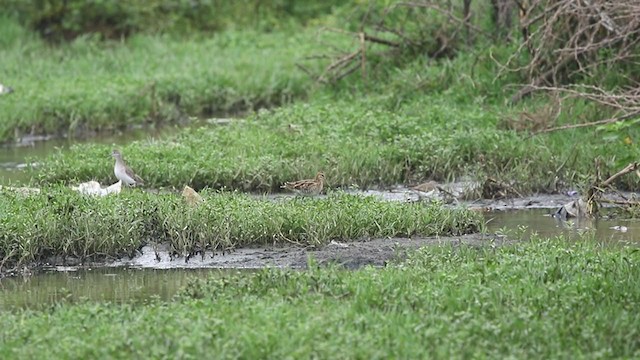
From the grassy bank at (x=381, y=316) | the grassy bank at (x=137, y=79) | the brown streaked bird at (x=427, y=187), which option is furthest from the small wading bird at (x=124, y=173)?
the grassy bank at (x=137, y=79)

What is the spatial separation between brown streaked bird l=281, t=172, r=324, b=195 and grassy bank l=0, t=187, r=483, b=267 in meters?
0.82

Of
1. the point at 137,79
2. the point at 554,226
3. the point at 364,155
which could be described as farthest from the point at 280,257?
the point at 137,79

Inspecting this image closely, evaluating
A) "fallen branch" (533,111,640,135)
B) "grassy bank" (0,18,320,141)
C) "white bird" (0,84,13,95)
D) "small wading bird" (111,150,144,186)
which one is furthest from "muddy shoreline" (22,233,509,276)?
"white bird" (0,84,13,95)

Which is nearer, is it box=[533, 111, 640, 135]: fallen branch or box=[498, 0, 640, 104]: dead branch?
box=[533, 111, 640, 135]: fallen branch

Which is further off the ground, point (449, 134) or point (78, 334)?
point (78, 334)

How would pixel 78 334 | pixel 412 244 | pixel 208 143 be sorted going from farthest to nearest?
pixel 208 143
pixel 412 244
pixel 78 334

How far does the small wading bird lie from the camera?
11.7 metres

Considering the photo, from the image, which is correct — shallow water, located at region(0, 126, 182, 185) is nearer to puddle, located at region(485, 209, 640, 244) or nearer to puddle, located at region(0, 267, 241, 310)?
puddle, located at region(0, 267, 241, 310)

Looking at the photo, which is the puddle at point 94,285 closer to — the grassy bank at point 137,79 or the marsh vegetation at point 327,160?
the marsh vegetation at point 327,160

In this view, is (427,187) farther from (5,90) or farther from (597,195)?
(5,90)

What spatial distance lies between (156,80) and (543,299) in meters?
11.0

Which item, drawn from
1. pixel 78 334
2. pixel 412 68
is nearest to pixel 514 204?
pixel 412 68

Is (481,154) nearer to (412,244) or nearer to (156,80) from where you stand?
(412,244)

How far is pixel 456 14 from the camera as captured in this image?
16.5 metres
